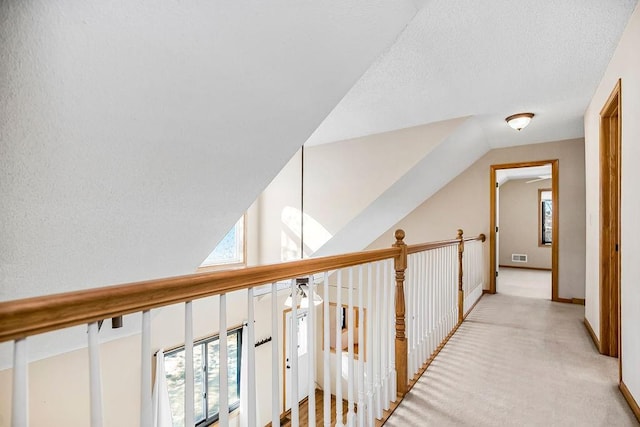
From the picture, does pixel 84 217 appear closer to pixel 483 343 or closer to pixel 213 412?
pixel 483 343

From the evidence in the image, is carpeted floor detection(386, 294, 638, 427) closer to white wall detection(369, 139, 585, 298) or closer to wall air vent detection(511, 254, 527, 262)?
white wall detection(369, 139, 585, 298)

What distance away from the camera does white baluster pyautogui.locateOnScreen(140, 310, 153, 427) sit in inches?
30.0

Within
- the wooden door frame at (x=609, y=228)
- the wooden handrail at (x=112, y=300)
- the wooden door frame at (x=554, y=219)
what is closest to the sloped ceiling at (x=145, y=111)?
the wooden handrail at (x=112, y=300)

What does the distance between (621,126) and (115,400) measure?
5.10 metres

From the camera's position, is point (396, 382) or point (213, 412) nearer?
point (396, 382)

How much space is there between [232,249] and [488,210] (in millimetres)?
4051

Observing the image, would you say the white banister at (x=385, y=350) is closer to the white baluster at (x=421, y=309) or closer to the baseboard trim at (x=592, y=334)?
the white baluster at (x=421, y=309)

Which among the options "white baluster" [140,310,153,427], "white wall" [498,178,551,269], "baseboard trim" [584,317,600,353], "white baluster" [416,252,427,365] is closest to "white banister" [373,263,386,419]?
"white baluster" [416,252,427,365]

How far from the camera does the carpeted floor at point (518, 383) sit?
5.84 feet

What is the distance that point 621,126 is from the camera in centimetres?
210

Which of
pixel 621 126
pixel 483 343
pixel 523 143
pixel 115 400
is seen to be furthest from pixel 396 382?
pixel 523 143

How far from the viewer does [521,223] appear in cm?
802

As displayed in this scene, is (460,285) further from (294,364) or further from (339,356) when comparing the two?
(294,364)

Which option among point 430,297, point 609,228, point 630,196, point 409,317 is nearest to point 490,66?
point 630,196
